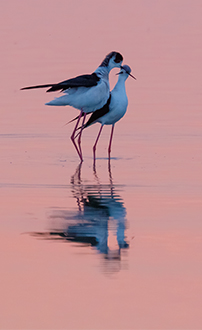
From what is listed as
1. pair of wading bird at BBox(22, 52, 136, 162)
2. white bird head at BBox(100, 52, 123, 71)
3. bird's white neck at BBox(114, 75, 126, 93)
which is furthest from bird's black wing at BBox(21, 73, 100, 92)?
bird's white neck at BBox(114, 75, 126, 93)

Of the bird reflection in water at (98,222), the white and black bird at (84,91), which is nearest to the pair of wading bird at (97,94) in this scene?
the white and black bird at (84,91)

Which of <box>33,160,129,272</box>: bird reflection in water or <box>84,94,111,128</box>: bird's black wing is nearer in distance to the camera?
<box>33,160,129,272</box>: bird reflection in water

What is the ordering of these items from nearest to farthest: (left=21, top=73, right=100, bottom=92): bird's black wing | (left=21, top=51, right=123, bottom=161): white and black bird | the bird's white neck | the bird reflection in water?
1. the bird reflection in water
2. (left=21, top=73, right=100, bottom=92): bird's black wing
3. (left=21, top=51, right=123, bottom=161): white and black bird
4. the bird's white neck

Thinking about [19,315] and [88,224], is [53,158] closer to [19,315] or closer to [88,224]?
[88,224]

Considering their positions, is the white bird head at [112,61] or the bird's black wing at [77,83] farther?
the white bird head at [112,61]

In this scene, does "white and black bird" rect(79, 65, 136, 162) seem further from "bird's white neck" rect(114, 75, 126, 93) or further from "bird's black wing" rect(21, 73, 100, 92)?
"bird's black wing" rect(21, 73, 100, 92)

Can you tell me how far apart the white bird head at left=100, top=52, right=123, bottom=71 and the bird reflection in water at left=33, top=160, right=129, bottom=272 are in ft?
13.6

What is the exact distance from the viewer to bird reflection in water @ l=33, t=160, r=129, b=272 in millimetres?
7430

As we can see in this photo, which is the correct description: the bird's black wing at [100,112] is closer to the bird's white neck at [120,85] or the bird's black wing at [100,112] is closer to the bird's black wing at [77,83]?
the bird's white neck at [120,85]

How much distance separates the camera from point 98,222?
8.29 meters

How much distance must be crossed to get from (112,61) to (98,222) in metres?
6.41

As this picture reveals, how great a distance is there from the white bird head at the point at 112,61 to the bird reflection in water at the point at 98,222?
4135 millimetres

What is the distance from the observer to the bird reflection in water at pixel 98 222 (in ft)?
24.4

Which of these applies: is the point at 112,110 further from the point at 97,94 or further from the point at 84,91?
the point at 84,91
